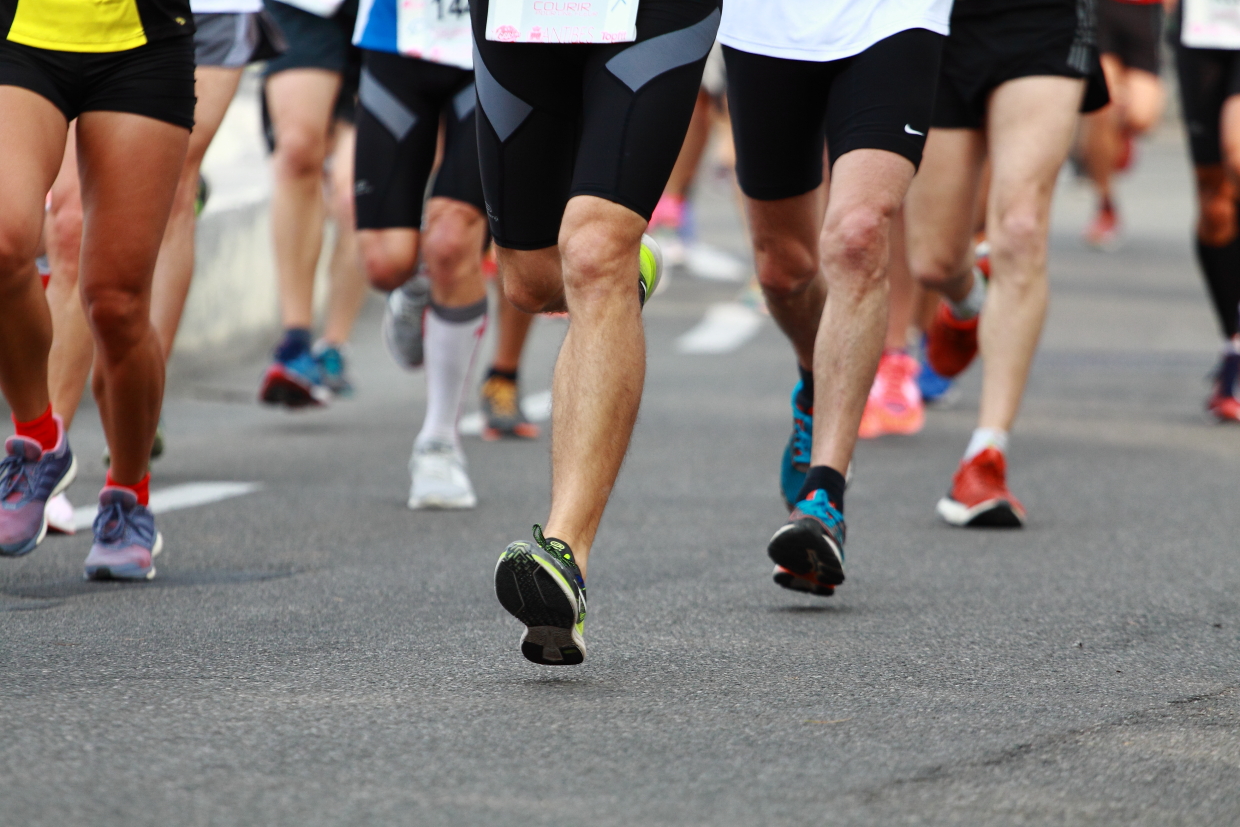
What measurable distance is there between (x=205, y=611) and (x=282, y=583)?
43 centimetres

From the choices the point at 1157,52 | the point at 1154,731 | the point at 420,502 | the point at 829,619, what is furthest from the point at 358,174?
the point at 1157,52

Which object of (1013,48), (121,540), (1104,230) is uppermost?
(1013,48)

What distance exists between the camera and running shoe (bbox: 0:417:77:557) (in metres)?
4.37

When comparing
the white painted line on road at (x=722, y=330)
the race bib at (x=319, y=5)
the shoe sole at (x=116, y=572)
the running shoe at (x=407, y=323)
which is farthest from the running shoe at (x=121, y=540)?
the white painted line on road at (x=722, y=330)

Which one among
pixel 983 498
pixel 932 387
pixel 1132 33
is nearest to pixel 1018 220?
pixel 983 498

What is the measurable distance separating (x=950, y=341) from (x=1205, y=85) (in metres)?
1.95

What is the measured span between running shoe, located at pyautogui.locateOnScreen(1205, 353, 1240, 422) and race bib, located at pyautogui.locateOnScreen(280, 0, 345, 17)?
3858 mm

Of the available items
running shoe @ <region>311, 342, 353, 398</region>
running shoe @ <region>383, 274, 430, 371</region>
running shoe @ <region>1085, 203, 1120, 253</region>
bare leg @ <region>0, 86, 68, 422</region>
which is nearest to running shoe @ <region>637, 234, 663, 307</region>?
bare leg @ <region>0, 86, 68, 422</region>

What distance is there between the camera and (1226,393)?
811cm

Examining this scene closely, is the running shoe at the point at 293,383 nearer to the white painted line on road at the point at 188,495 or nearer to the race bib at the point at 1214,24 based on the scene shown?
the white painted line on road at the point at 188,495

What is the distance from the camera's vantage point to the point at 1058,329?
40.2ft

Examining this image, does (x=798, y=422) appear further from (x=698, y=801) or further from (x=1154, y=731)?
(x=698, y=801)

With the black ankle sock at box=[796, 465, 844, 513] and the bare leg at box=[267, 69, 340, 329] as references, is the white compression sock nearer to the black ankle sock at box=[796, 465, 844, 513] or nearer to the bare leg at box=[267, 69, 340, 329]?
the bare leg at box=[267, 69, 340, 329]

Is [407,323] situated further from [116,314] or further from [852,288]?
[852,288]
